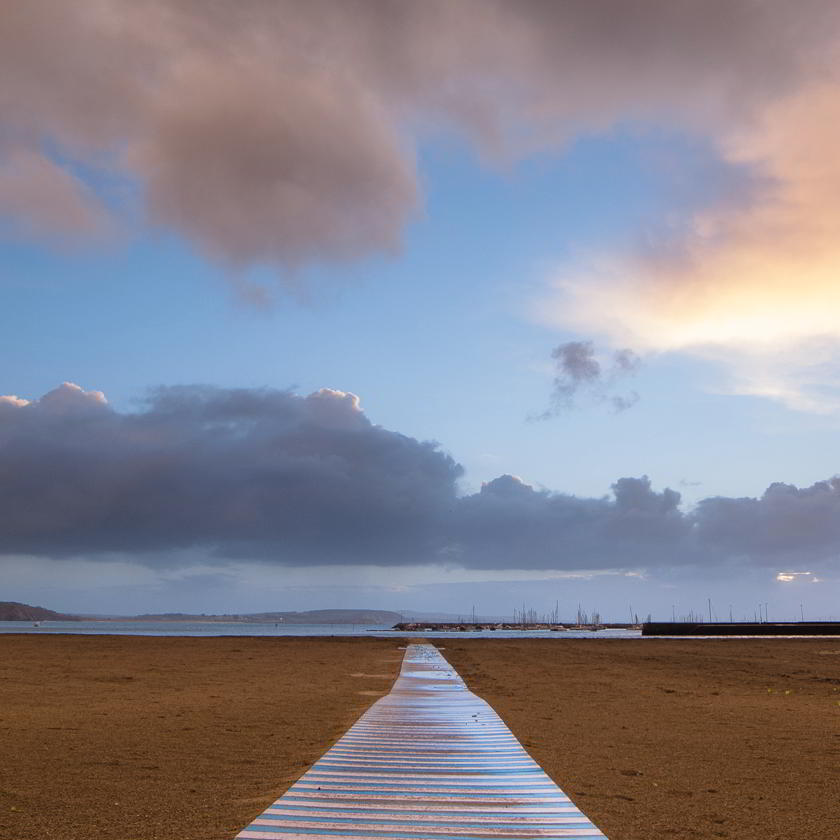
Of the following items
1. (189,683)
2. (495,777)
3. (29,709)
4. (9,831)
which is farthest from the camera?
(189,683)

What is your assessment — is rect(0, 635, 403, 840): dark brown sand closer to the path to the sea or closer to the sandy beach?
the sandy beach

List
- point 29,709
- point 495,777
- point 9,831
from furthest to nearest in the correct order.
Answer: point 29,709, point 495,777, point 9,831

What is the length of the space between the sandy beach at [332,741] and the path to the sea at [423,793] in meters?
0.43

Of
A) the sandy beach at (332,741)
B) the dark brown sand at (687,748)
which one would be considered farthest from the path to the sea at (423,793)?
the dark brown sand at (687,748)

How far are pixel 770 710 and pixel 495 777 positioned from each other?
14512mm

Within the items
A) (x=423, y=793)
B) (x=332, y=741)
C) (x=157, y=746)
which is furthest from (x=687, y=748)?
(x=157, y=746)

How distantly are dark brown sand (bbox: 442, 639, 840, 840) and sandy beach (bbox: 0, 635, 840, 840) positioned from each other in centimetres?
4

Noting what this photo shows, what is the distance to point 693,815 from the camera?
10.0 metres

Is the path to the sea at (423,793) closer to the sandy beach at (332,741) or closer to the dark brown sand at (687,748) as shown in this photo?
the sandy beach at (332,741)

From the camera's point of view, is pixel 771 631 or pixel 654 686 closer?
pixel 654 686

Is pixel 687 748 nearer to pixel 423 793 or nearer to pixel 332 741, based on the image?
pixel 332 741

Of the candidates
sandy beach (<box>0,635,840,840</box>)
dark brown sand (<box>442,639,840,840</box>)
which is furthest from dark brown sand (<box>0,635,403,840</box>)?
dark brown sand (<box>442,639,840,840</box>)

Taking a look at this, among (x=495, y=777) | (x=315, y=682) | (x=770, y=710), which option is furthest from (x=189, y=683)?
(x=495, y=777)

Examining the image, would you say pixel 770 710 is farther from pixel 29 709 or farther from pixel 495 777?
pixel 29 709
